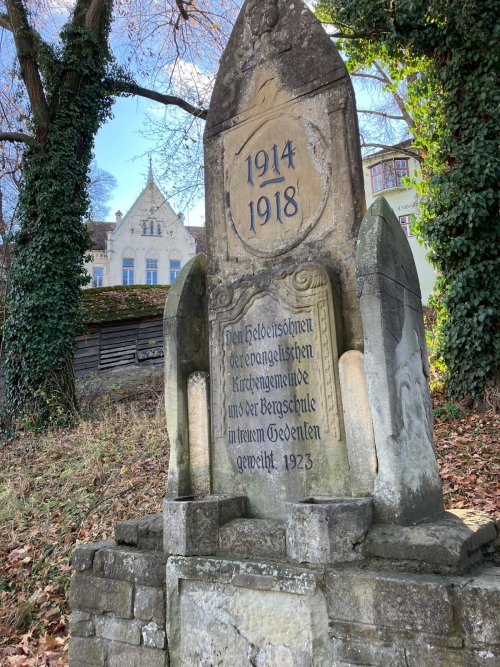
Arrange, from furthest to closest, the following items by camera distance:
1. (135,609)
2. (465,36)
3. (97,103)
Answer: (97,103) < (465,36) < (135,609)

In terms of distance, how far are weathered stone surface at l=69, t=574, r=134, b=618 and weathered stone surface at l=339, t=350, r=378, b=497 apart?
157cm

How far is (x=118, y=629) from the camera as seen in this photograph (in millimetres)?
3277

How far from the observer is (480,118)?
840 cm

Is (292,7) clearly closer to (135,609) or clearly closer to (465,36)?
(135,609)

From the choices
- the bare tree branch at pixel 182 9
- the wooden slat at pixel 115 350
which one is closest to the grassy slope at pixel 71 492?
the wooden slat at pixel 115 350

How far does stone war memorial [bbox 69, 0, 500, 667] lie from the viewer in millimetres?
2551

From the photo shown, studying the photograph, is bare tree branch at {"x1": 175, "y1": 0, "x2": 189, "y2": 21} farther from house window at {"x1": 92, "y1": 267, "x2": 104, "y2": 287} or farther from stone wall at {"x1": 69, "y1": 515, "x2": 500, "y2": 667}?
house window at {"x1": 92, "y1": 267, "x2": 104, "y2": 287}

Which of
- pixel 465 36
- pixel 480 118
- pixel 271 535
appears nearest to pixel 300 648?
pixel 271 535

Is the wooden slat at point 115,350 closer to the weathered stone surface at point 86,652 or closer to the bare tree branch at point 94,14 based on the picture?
the bare tree branch at point 94,14

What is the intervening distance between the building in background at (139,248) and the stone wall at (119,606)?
32665mm

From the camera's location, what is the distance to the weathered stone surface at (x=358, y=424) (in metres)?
2.92

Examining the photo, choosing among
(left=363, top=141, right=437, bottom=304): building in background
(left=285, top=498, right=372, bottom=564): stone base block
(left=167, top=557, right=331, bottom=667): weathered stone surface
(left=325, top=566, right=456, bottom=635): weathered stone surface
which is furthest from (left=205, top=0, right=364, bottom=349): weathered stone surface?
(left=363, top=141, right=437, bottom=304): building in background

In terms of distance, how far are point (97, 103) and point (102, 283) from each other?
2482cm

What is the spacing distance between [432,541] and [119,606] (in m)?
1.96
